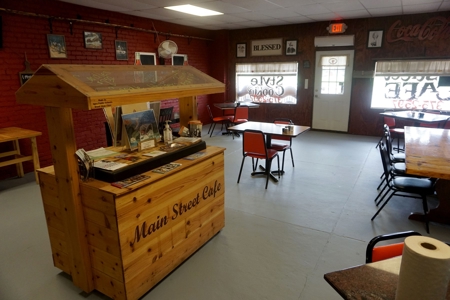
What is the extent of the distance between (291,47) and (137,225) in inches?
277

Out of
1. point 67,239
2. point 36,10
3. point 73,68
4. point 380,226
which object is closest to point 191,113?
point 73,68

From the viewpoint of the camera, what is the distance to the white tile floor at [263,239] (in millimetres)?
2219

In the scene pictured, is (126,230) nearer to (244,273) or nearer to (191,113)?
(244,273)

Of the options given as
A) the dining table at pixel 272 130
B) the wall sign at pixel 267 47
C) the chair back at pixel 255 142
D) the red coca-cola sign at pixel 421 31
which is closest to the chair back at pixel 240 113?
the dining table at pixel 272 130

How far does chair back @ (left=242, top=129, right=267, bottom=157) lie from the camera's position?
13.1ft

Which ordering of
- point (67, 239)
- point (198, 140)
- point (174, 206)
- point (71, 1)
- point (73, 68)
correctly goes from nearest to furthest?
point (73, 68), point (67, 239), point (174, 206), point (198, 140), point (71, 1)

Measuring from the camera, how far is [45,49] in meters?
4.79

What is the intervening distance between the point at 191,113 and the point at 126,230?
1505mm

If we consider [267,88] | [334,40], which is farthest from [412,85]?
[267,88]

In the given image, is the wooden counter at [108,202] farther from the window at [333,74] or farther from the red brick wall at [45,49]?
the window at [333,74]

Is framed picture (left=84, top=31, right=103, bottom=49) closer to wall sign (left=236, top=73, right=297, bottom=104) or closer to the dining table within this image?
the dining table

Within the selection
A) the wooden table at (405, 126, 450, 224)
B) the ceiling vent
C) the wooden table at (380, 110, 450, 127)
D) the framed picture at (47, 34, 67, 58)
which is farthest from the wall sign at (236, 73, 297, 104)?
the framed picture at (47, 34, 67, 58)

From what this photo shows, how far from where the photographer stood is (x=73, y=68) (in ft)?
6.32

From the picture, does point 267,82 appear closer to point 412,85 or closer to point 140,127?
point 412,85
